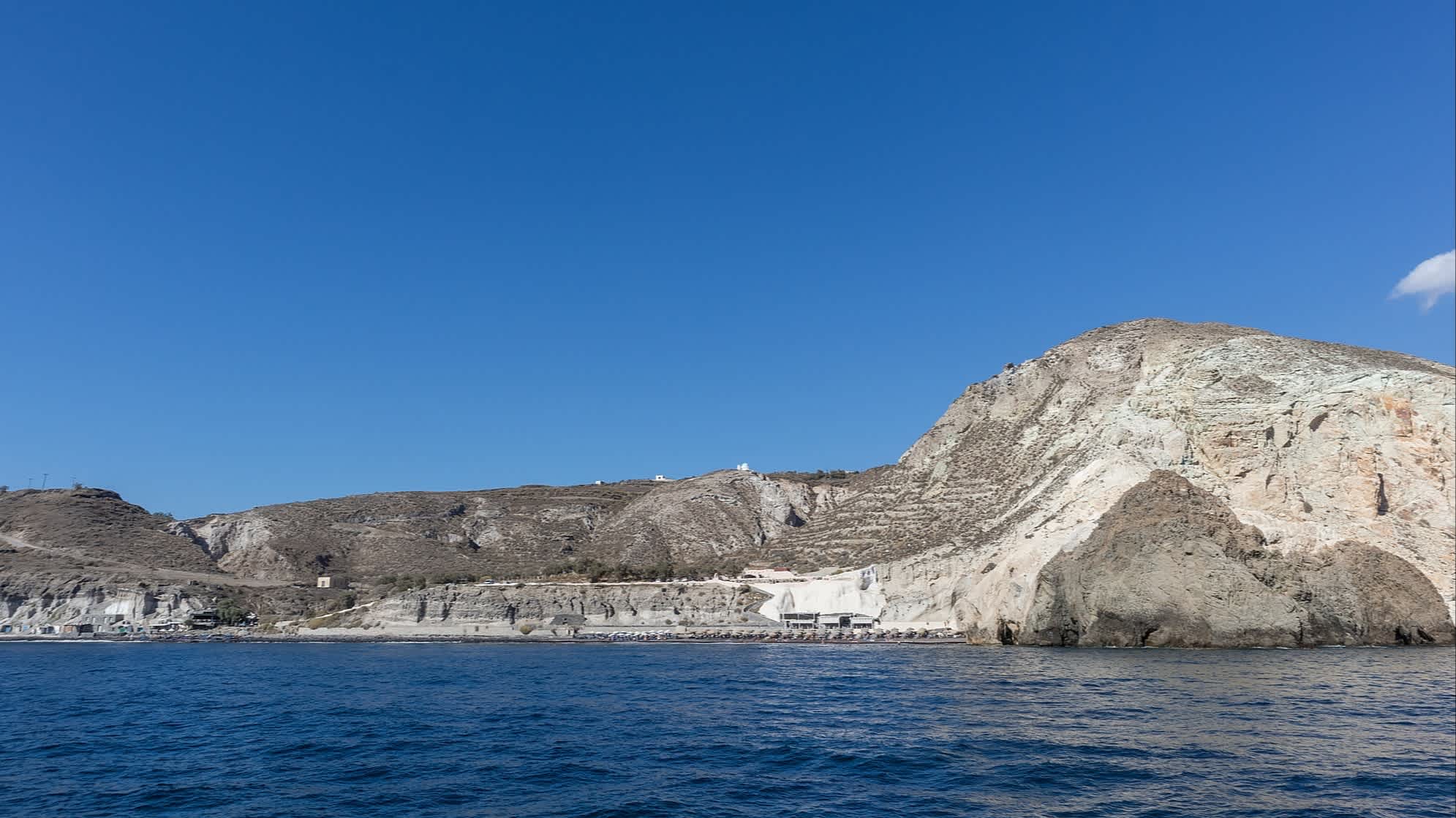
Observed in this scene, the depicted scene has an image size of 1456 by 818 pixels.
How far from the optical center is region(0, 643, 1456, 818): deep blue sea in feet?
60.8

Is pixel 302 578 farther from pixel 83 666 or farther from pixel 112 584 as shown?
pixel 83 666

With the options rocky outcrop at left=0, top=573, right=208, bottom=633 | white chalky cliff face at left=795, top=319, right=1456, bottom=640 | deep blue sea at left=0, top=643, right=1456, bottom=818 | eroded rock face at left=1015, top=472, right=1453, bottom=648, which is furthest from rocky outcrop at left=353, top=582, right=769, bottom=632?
deep blue sea at left=0, top=643, right=1456, bottom=818

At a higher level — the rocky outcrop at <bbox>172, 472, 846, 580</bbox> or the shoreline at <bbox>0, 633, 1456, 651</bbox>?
the rocky outcrop at <bbox>172, 472, 846, 580</bbox>

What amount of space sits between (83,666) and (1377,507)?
3283 inches

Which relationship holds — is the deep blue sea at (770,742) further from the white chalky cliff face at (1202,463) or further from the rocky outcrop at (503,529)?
the rocky outcrop at (503,529)

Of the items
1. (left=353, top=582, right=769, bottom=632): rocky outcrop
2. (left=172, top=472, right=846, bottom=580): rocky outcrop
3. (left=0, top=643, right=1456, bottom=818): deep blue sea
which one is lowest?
(left=0, top=643, right=1456, bottom=818): deep blue sea

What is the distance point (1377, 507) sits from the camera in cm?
5922

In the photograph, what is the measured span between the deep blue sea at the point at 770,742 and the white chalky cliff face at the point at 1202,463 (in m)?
15.8

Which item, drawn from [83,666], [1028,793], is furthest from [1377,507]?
[83,666]

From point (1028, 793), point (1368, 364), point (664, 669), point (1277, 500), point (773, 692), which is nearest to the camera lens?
point (1028, 793)

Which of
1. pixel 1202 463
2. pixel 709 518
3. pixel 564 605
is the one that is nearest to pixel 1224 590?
pixel 1202 463

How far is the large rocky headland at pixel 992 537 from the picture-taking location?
55312mm

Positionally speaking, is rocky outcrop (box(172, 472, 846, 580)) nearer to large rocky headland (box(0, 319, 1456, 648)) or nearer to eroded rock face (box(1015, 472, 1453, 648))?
large rocky headland (box(0, 319, 1456, 648))

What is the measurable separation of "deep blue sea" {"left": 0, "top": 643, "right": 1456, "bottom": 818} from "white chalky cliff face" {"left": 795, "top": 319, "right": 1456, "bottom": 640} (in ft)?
51.9
